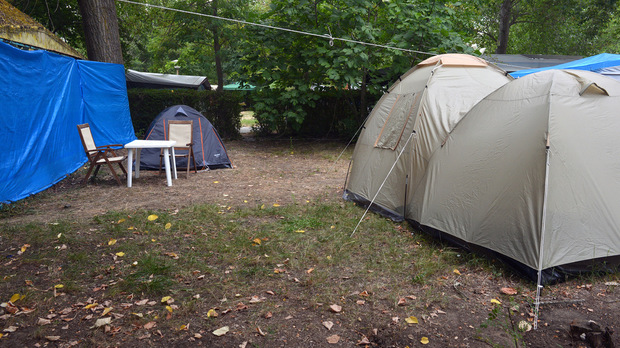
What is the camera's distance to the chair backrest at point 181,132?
8.18 metres

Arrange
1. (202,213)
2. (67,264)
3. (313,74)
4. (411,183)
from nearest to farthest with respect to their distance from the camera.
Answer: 1. (67,264)
2. (411,183)
3. (202,213)
4. (313,74)

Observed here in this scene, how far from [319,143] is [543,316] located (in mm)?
9302

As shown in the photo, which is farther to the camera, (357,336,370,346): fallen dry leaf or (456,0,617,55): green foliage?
(456,0,617,55): green foliage

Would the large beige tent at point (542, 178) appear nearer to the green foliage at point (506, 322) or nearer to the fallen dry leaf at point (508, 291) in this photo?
the fallen dry leaf at point (508, 291)

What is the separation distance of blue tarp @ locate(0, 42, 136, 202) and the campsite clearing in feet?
2.01

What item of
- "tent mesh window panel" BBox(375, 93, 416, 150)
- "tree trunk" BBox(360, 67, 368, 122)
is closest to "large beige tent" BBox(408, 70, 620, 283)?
"tent mesh window panel" BBox(375, 93, 416, 150)

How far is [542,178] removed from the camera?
12.5ft

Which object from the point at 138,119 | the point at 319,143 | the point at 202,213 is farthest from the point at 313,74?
the point at 202,213

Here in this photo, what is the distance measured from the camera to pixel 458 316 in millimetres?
3342

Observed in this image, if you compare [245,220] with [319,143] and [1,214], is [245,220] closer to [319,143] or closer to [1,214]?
[1,214]

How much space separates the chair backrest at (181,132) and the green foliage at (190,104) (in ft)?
15.0

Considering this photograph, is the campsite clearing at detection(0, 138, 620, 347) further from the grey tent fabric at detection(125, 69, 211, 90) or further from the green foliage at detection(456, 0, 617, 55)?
the grey tent fabric at detection(125, 69, 211, 90)

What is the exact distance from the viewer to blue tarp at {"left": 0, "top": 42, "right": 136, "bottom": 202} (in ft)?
19.2

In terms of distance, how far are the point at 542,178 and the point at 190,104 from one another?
10527mm
